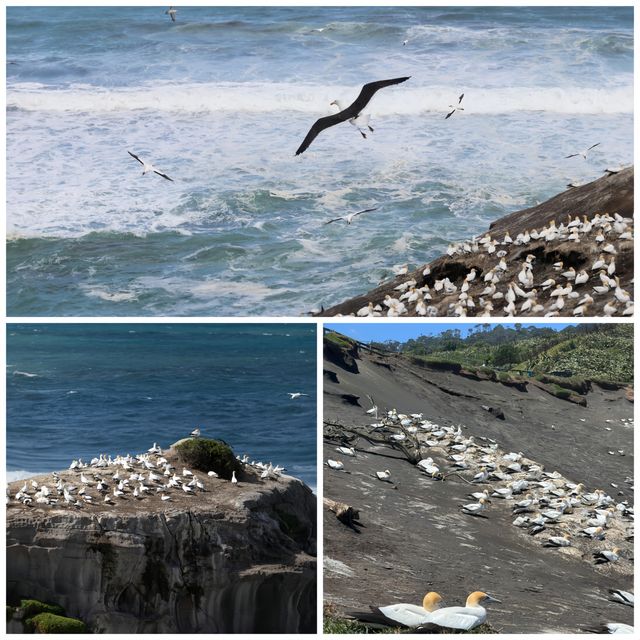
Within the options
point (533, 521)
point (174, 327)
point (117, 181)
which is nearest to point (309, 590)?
point (533, 521)

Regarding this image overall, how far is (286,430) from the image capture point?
881cm

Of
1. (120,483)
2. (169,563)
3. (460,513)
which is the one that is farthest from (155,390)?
(460,513)

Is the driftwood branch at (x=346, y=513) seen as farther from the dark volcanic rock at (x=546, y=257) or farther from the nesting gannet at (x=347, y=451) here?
the dark volcanic rock at (x=546, y=257)

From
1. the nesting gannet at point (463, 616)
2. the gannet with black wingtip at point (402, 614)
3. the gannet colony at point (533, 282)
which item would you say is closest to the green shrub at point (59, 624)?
the gannet with black wingtip at point (402, 614)

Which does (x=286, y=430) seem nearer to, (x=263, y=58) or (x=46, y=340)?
(x=46, y=340)

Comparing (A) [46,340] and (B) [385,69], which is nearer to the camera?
(A) [46,340]

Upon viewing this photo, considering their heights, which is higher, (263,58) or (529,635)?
(263,58)

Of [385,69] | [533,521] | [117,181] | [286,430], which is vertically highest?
[385,69]

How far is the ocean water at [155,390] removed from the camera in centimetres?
883

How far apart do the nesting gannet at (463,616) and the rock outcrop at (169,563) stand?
3.72 feet

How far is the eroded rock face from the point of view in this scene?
8109 millimetres

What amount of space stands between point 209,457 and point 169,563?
104 centimetres

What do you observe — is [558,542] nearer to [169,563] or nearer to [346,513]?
[346,513]

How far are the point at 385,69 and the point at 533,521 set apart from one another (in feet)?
21.5
